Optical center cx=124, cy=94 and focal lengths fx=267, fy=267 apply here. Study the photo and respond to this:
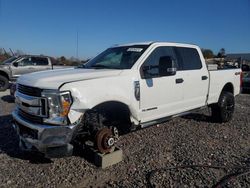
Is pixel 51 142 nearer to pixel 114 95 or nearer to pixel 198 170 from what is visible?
pixel 114 95

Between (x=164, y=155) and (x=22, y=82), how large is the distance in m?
2.61

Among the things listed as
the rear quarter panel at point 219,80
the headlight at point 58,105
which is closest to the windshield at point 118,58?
the headlight at point 58,105

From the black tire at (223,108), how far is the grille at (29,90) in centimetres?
461

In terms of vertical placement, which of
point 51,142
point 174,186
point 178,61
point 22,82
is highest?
point 178,61

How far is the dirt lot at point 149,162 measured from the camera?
3.62m

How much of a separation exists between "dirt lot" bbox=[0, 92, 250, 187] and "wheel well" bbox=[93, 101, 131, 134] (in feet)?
1.79

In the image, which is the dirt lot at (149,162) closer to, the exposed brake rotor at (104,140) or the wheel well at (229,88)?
the exposed brake rotor at (104,140)

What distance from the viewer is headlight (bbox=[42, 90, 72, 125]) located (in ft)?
11.4

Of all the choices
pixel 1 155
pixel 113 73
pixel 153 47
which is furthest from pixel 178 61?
pixel 1 155

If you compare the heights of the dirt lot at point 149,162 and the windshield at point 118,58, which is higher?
the windshield at point 118,58

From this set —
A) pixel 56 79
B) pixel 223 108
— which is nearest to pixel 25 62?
pixel 223 108

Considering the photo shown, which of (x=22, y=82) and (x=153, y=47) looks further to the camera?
(x=153, y=47)

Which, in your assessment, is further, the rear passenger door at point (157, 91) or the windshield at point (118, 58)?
the windshield at point (118, 58)

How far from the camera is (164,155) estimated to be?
15.1 ft
